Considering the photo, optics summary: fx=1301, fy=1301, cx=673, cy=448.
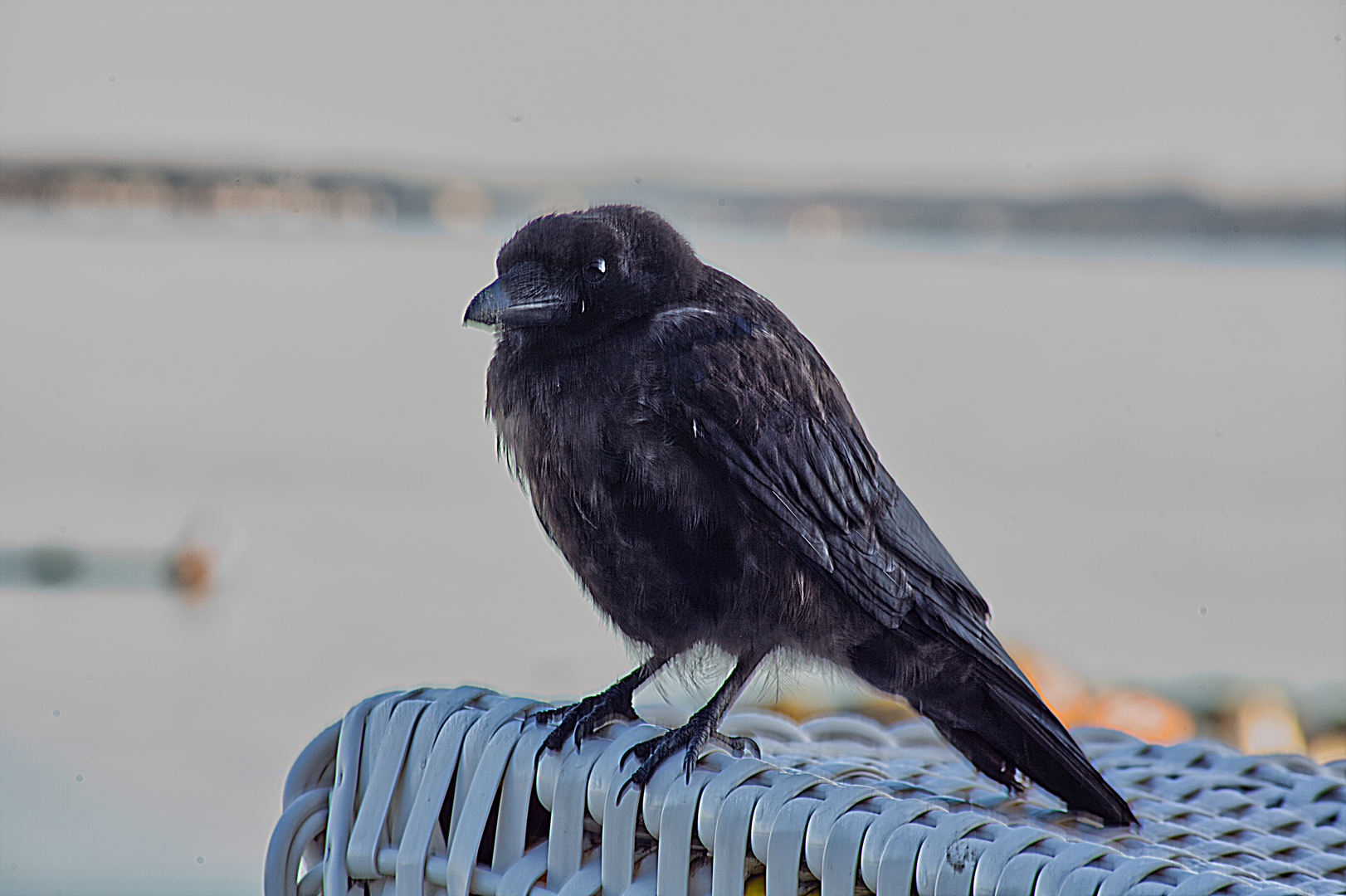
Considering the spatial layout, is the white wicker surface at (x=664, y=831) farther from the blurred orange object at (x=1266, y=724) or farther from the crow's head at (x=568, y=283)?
the blurred orange object at (x=1266, y=724)

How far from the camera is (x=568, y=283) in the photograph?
134cm

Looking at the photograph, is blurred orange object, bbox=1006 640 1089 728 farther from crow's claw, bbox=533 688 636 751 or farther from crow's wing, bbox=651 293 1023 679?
crow's claw, bbox=533 688 636 751

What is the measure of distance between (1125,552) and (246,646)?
277 centimetres

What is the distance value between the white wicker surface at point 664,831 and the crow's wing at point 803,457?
0.66 ft

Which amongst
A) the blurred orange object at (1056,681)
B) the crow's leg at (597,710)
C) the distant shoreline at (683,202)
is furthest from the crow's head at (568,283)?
the distant shoreline at (683,202)

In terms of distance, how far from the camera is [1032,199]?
6.62 metres

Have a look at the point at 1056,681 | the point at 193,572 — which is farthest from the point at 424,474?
the point at 1056,681

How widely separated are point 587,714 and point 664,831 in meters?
0.21

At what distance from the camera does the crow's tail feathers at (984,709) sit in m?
1.39

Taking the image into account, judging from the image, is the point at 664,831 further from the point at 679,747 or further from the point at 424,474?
the point at 424,474

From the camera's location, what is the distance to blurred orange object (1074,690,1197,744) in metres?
2.69

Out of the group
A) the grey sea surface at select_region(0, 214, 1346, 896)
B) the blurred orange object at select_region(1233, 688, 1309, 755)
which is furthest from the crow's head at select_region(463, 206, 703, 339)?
the blurred orange object at select_region(1233, 688, 1309, 755)

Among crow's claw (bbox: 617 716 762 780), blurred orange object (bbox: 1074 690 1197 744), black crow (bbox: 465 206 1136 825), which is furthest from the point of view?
blurred orange object (bbox: 1074 690 1197 744)

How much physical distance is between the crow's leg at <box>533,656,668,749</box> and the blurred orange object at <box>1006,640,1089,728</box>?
148 centimetres
